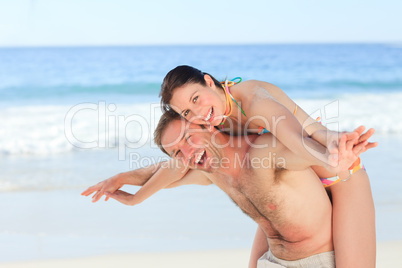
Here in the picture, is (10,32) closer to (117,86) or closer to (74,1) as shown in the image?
(74,1)

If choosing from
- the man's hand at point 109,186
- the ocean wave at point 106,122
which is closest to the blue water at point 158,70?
the ocean wave at point 106,122

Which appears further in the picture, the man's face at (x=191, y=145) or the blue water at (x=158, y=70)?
the blue water at (x=158, y=70)

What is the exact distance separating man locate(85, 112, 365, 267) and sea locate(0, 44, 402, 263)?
192 cm

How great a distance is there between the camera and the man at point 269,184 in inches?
110

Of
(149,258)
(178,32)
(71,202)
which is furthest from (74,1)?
(149,258)

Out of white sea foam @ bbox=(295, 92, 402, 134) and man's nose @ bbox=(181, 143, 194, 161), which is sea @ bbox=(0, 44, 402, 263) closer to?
white sea foam @ bbox=(295, 92, 402, 134)

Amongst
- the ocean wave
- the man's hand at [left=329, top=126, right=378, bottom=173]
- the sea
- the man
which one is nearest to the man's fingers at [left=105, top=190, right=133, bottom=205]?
the man

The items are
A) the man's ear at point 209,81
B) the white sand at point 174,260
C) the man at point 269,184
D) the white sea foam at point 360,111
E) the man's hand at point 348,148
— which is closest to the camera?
the man's hand at point 348,148

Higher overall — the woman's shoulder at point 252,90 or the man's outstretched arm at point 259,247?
the woman's shoulder at point 252,90

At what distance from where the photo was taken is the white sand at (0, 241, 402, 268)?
450 cm

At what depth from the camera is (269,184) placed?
9.23ft

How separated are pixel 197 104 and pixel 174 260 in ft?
6.34

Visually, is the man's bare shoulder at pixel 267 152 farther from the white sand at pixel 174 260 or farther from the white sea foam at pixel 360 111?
the white sea foam at pixel 360 111

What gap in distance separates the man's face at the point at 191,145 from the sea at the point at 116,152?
6.46 ft
